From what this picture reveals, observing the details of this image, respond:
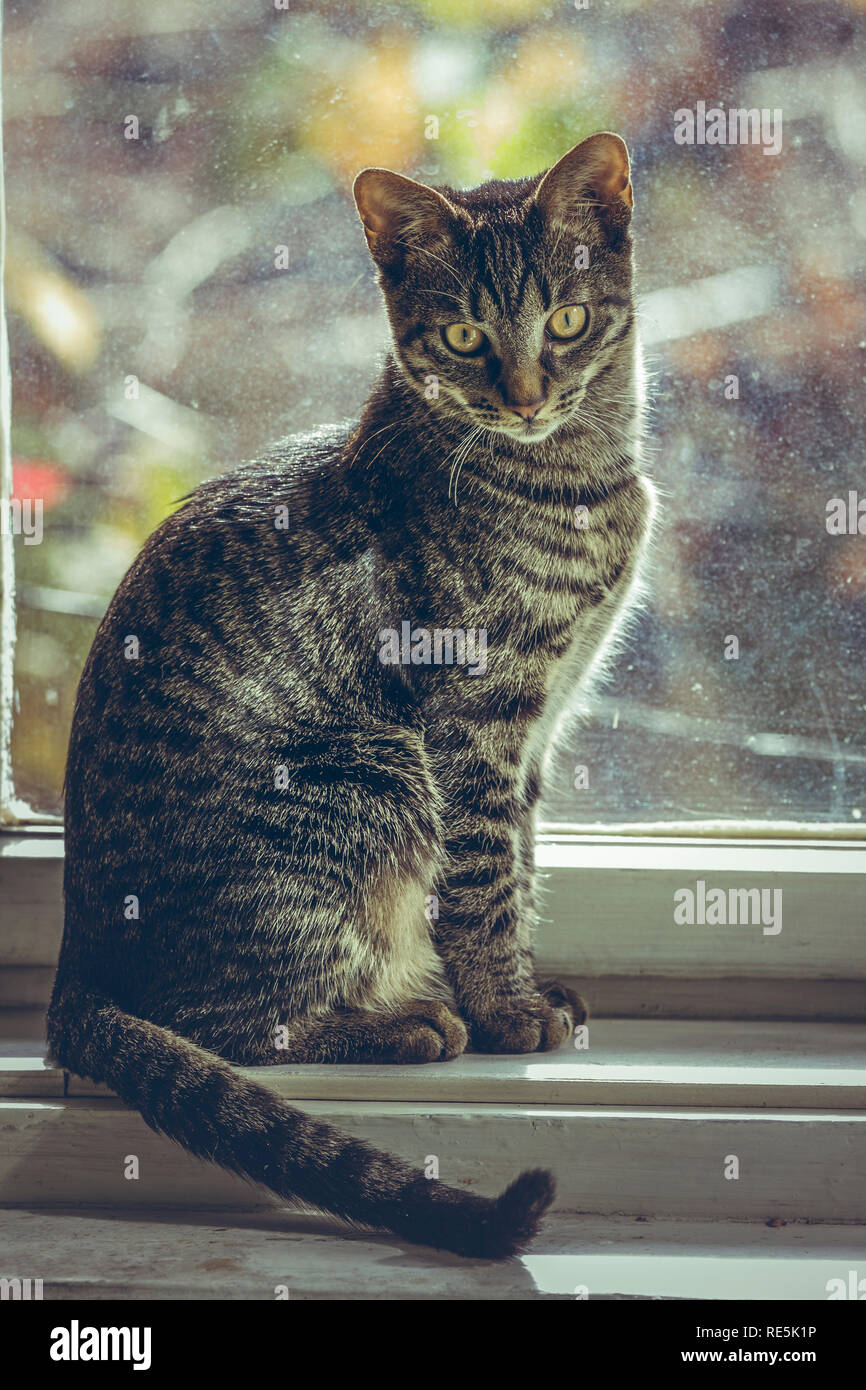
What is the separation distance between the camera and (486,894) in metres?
1.40

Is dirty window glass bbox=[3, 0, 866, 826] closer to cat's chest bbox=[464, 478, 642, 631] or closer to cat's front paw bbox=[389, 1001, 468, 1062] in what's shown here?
cat's chest bbox=[464, 478, 642, 631]

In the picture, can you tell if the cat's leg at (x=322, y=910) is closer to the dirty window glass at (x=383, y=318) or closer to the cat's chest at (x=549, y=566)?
the cat's chest at (x=549, y=566)

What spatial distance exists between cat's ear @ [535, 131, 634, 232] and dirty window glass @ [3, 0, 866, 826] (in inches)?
8.5

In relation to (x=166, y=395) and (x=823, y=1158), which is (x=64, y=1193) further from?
(x=166, y=395)

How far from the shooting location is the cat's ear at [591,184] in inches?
54.6

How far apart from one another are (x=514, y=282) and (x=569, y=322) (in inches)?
3.0

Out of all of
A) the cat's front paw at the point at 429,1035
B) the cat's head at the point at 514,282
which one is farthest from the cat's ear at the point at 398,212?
the cat's front paw at the point at 429,1035

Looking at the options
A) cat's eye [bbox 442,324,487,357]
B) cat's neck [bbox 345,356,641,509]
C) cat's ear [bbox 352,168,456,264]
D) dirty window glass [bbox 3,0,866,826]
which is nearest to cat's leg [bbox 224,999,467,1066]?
dirty window glass [bbox 3,0,866,826]

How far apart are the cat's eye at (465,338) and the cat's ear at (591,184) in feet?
0.49

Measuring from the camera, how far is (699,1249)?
1.18 meters

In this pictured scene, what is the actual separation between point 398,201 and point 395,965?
84 cm

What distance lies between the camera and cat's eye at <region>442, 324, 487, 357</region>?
1.42 metres

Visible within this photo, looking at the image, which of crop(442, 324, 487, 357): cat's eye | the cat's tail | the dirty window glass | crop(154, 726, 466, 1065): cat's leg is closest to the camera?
the cat's tail

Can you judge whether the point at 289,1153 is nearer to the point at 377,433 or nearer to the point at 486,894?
the point at 486,894
